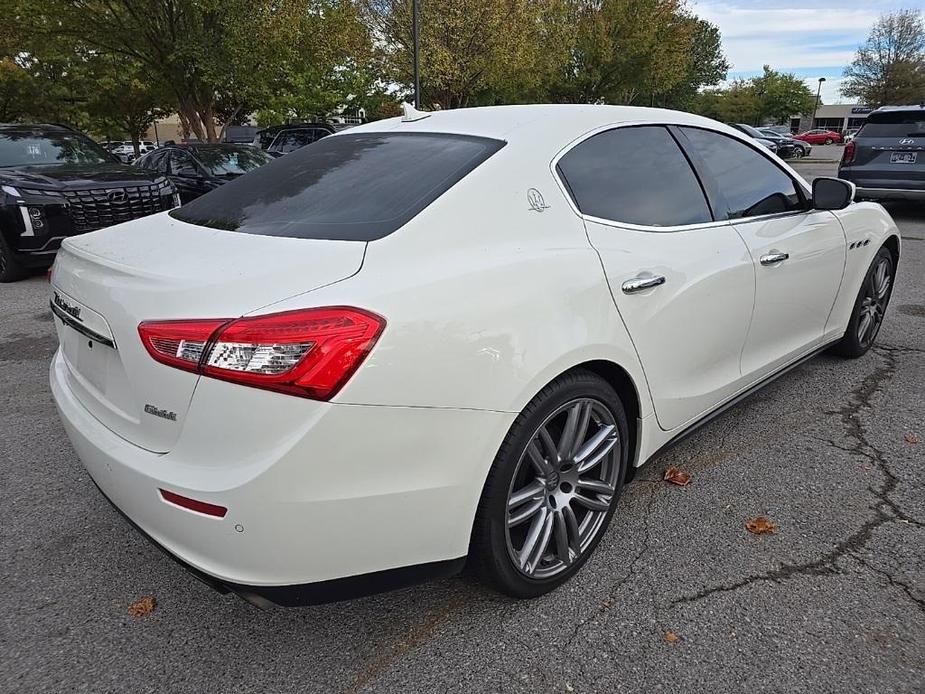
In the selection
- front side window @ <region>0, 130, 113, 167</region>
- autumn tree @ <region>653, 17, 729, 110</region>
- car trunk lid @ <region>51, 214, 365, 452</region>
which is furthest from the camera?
autumn tree @ <region>653, 17, 729, 110</region>

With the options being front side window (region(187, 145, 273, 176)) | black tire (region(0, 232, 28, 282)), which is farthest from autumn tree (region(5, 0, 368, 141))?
black tire (region(0, 232, 28, 282))

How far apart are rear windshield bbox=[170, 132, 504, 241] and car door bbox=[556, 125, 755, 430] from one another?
45 cm

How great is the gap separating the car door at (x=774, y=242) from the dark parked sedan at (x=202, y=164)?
864 centimetres

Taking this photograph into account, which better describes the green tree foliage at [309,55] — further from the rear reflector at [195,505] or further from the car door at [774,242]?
the rear reflector at [195,505]

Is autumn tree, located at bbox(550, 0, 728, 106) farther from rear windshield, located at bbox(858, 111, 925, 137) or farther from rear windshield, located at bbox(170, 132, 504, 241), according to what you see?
rear windshield, located at bbox(170, 132, 504, 241)

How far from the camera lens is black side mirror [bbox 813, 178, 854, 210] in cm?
338

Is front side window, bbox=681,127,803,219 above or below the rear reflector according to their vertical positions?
above

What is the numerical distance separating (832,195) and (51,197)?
23.0ft

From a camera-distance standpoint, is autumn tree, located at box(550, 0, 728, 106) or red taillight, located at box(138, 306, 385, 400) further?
autumn tree, located at box(550, 0, 728, 106)

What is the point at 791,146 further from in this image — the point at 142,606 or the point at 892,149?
the point at 142,606

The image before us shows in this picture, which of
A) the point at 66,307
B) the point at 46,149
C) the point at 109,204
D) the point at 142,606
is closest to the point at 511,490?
the point at 142,606

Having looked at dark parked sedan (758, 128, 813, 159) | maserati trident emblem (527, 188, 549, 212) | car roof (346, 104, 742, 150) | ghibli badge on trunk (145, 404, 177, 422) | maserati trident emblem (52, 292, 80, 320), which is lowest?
dark parked sedan (758, 128, 813, 159)

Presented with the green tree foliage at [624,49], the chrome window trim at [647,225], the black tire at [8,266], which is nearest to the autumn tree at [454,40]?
the green tree foliage at [624,49]

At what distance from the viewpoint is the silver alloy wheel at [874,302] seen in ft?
14.3
